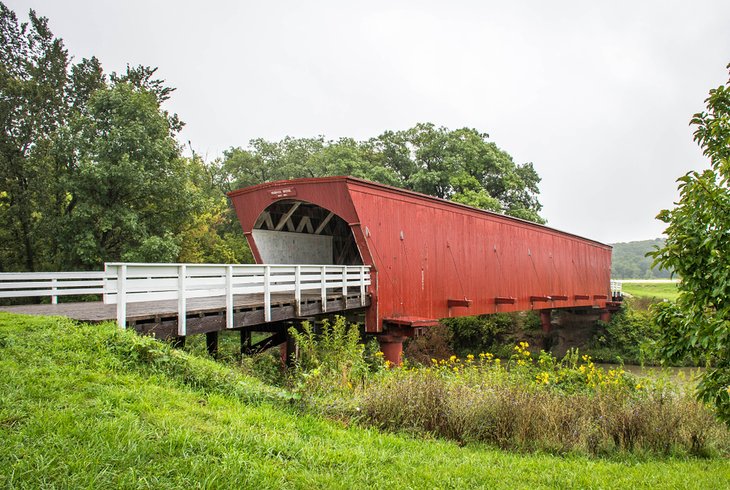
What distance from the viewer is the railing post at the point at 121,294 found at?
6836 mm

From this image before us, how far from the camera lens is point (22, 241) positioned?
2184 cm

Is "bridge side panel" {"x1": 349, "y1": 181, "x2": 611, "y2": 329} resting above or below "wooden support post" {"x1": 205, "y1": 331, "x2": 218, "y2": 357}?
above

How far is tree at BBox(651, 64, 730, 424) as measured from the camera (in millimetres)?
3953

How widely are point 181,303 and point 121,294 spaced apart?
1.05 meters

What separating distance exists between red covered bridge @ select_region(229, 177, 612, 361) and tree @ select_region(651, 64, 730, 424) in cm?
805

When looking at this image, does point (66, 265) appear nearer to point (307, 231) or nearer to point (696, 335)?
point (307, 231)

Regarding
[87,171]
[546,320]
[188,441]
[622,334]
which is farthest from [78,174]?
[622,334]

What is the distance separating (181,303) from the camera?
25.6 ft

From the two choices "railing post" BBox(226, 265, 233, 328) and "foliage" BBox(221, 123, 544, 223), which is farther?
"foliage" BBox(221, 123, 544, 223)

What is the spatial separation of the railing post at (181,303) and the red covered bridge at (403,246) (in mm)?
4966

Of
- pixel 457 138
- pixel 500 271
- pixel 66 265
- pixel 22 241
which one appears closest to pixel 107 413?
pixel 500 271

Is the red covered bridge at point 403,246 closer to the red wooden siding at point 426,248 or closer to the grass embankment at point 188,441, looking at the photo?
the red wooden siding at point 426,248

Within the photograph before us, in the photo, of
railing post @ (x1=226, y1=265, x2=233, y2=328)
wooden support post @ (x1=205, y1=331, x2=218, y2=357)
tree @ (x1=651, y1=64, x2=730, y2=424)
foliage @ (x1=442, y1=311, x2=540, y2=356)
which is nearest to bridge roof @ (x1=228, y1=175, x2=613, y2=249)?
railing post @ (x1=226, y1=265, x2=233, y2=328)

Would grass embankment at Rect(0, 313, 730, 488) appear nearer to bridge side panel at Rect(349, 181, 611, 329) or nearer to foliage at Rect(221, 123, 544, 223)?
bridge side panel at Rect(349, 181, 611, 329)
